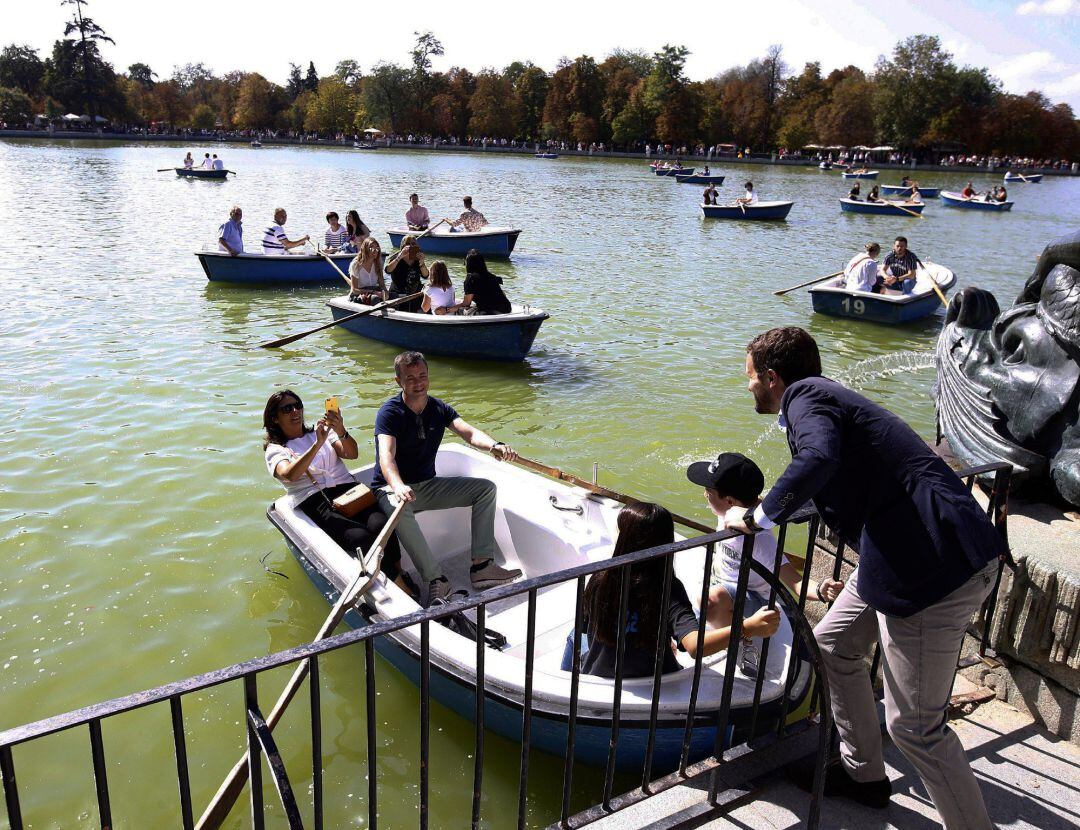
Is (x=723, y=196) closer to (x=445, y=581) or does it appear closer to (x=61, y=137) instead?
(x=445, y=581)

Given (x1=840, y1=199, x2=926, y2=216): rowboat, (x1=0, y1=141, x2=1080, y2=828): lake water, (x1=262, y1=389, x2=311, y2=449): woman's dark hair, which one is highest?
(x1=840, y1=199, x2=926, y2=216): rowboat

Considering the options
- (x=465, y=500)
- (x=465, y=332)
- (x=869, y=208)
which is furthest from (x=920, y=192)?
(x=465, y=500)

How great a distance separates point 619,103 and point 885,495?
4051 inches

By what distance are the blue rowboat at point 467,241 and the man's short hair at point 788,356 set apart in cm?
1700

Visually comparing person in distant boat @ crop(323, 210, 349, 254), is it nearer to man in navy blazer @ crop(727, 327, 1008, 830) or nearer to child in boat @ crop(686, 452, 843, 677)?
child in boat @ crop(686, 452, 843, 677)

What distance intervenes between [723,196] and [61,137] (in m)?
72.4

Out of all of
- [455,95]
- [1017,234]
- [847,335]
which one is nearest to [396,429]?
[847,335]

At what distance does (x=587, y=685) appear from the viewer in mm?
3486

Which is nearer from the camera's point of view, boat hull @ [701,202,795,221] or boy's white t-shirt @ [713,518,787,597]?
boy's white t-shirt @ [713,518,787,597]

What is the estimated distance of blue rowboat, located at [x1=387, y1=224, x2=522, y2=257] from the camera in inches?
766

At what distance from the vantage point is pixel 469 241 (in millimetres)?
19641

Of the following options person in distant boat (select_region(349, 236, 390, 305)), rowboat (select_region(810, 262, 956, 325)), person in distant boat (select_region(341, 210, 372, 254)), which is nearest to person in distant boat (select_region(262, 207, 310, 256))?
person in distant boat (select_region(341, 210, 372, 254))

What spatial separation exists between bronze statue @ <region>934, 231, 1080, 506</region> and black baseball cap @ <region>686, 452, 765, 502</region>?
206cm

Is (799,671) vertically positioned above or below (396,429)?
below
